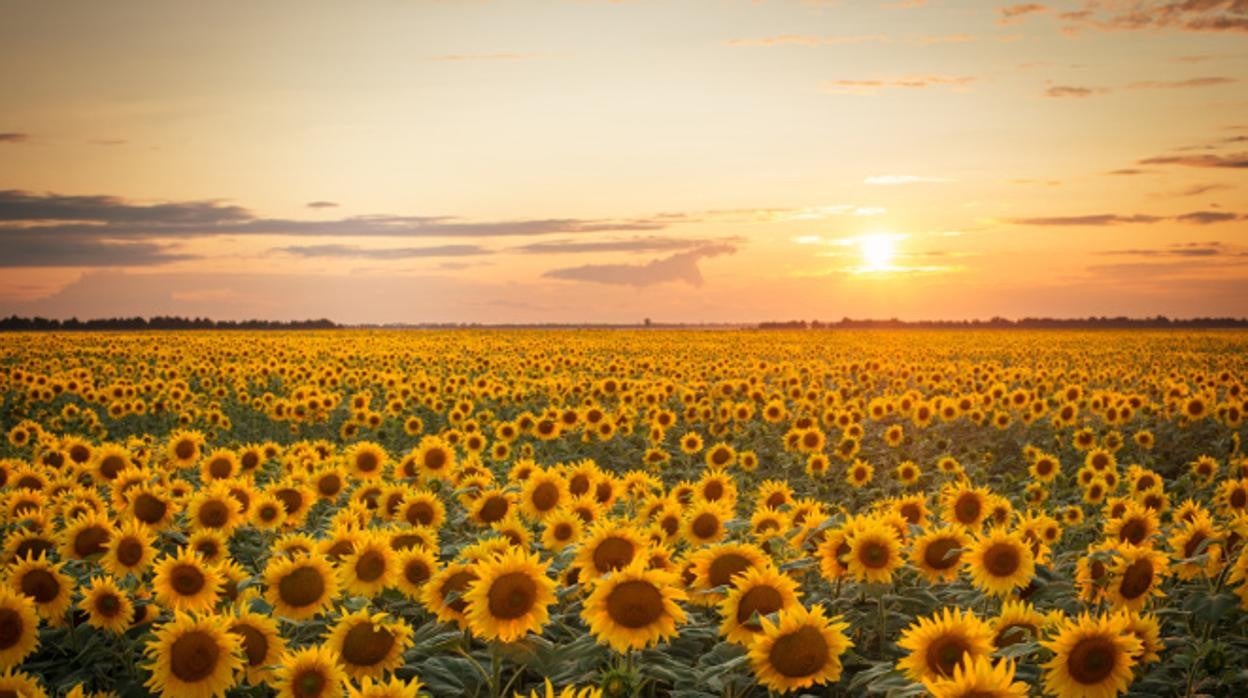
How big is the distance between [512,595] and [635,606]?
60 cm

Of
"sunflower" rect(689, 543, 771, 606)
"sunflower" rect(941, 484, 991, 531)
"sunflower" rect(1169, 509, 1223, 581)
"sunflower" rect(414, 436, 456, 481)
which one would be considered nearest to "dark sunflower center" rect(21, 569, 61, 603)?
"sunflower" rect(689, 543, 771, 606)

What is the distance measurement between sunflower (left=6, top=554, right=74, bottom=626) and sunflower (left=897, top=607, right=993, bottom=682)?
476 cm

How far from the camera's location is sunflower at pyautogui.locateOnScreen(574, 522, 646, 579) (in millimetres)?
5332

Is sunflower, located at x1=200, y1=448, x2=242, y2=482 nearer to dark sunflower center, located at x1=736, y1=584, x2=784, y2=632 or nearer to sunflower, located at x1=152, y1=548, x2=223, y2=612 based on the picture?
sunflower, located at x1=152, y1=548, x2=223, y2=612

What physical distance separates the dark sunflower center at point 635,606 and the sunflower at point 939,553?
218 cm

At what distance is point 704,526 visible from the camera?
702 centimetres

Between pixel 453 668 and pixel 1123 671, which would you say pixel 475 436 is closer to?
pixel 453 668

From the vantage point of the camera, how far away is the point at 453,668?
5.05 metres

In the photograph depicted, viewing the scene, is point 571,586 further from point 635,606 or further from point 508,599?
point 635,606

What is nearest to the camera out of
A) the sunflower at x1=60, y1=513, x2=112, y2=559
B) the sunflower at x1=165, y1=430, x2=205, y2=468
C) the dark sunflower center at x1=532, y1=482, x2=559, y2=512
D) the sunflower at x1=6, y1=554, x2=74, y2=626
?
the sunflower at x1=6, y1=554, x2=74, y2=626

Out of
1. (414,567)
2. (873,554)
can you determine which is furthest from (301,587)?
(873,554)

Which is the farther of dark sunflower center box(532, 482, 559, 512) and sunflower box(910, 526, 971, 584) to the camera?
dark sunflower center box(532, 482, 559, 512)

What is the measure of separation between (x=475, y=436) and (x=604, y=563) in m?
A: 9.54

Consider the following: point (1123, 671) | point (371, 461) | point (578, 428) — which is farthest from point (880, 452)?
point (1123, 671)
